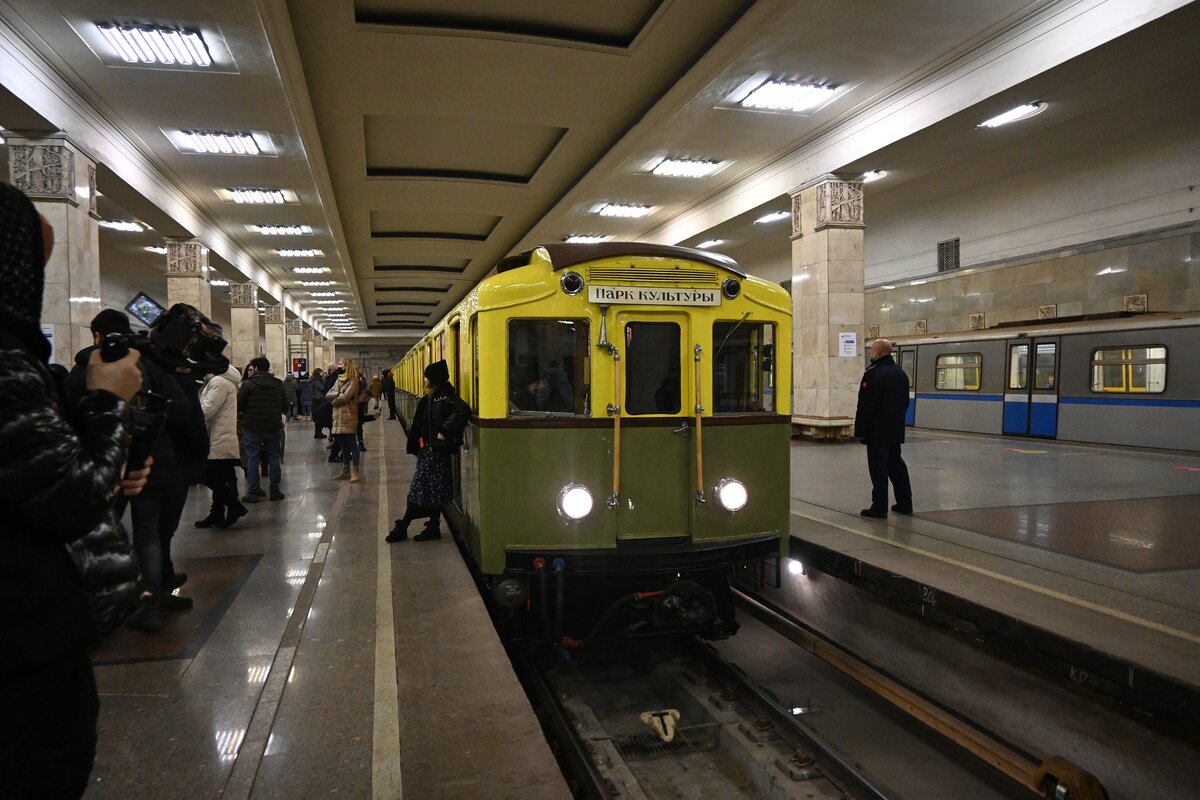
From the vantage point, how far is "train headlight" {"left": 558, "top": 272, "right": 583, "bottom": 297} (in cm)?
453

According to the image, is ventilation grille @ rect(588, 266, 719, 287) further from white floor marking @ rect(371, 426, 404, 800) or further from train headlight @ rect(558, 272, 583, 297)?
white floor marking @ rect(371, 426, 404, 800)

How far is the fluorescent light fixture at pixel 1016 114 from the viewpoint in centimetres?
1098

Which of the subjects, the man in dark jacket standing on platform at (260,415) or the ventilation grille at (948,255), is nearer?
the man in dark jacket standing on platform at (260,415)

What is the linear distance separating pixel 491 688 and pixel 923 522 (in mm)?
5010

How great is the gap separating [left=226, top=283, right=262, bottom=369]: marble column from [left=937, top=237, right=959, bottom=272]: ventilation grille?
21393 millimetres

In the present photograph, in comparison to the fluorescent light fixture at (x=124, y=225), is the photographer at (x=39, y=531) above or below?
below

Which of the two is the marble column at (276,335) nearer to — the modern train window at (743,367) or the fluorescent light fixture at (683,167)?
the fluorescent light fixture at (683,167)

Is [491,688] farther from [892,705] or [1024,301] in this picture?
[1024,301]

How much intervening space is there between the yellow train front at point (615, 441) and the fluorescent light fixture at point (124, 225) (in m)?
18.6

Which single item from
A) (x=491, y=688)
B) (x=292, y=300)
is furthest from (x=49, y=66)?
(x=292, y=300)

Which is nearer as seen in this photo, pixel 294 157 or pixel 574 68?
pixel 574 68

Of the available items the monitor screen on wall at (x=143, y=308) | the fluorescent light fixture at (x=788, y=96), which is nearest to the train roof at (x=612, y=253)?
the fluorescent light fixture at (x=788, y=96)

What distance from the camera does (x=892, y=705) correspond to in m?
5.14

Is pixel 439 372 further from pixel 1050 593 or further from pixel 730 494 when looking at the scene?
pixel 1050 593
